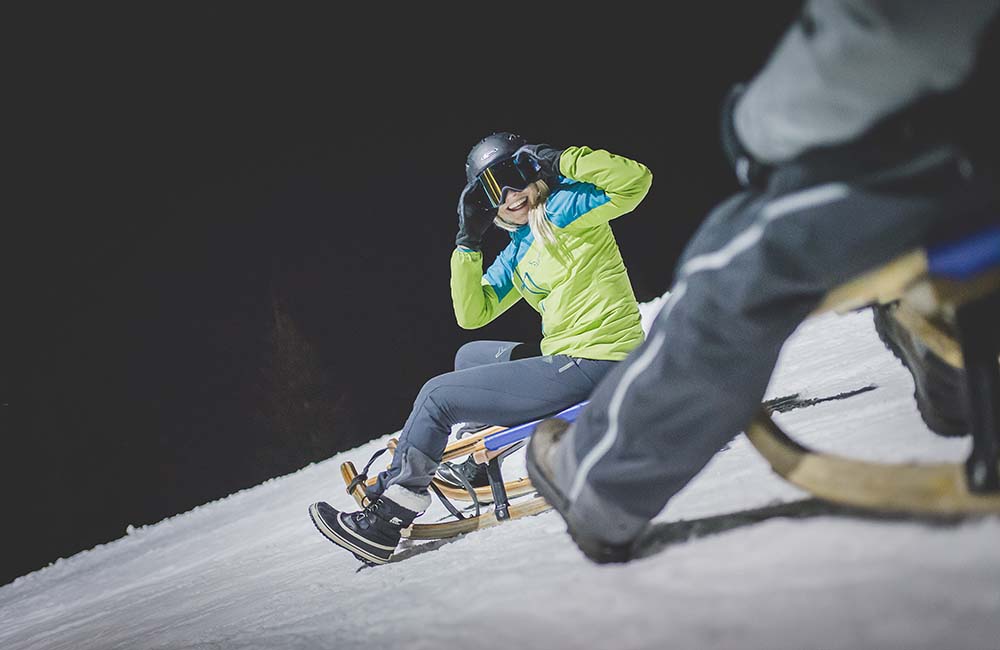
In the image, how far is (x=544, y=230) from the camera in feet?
8.80

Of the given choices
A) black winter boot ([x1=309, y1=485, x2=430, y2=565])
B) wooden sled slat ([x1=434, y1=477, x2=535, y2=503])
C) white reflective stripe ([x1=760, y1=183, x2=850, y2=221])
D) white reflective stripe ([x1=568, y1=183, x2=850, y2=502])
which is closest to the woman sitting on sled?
black winter boot ([x1=309, y1=485, x2=430, y2=565])

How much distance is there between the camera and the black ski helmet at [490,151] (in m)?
2.87

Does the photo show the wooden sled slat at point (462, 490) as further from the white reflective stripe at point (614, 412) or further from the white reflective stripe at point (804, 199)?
the white reflective stripe at point (804, 199)

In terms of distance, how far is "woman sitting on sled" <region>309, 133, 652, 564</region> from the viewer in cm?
256

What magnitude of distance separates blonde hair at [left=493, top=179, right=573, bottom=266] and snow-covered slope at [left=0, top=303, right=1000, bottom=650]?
1.07 meters

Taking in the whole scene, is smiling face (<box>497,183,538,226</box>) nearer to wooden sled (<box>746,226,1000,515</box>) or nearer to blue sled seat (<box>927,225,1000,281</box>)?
wooden sled (<box>746,226,1000,515</box>)

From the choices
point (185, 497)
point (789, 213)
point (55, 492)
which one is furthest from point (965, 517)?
point (185, 497)

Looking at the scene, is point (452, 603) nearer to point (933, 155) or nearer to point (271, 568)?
point (933, 155)

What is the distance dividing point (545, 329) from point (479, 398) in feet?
1.52

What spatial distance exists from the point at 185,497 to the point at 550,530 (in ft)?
105

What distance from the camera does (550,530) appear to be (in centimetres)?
216

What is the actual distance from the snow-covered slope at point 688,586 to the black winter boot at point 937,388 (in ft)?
0.17

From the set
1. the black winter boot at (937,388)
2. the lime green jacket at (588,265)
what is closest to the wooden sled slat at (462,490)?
the lime green jacket at (588,265)

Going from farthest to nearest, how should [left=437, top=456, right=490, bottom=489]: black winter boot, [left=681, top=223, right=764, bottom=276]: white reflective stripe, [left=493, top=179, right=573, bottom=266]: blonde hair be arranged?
[left=437, top=456, right=490, bottom=489]: black winter boot → [left=493, top=179, right=573, bottom=266]: blonde hair → [left=681, top=223, right=764, bottom=276]: white reflective stripe
